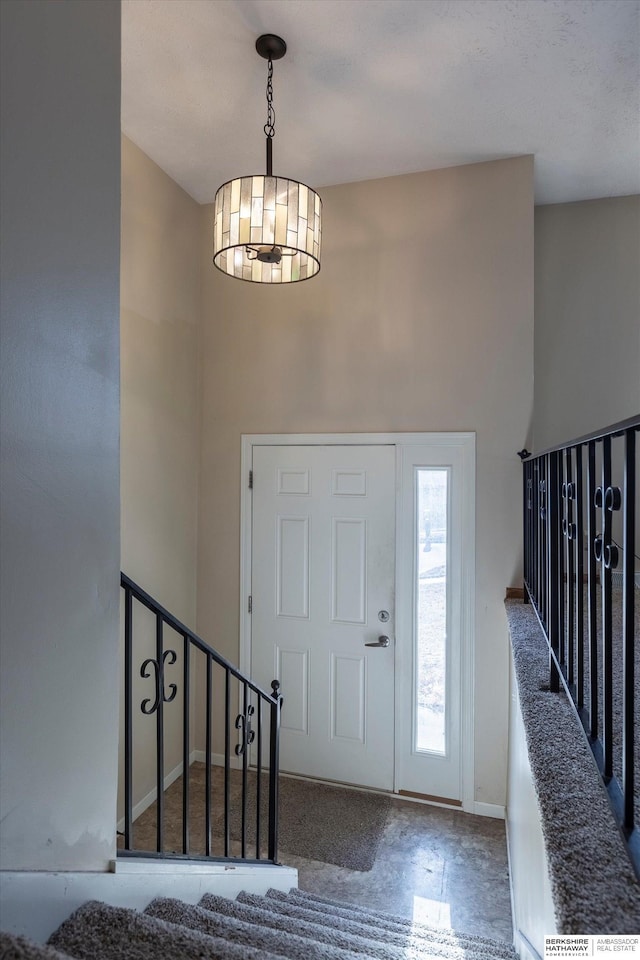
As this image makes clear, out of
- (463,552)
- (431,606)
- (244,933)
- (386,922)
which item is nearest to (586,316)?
(463,552)

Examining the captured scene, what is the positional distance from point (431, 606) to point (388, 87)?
103 inches

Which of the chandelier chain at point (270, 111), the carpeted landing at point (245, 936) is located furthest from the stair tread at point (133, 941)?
the chandelier chain at point (270, 111)

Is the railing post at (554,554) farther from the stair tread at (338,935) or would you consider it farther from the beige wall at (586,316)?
the beige wall at (586,316)

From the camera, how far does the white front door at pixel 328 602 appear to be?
3271mm

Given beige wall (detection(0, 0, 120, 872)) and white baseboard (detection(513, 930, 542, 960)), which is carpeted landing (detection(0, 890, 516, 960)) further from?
beige wall (detection(0, 0, 120, 872))

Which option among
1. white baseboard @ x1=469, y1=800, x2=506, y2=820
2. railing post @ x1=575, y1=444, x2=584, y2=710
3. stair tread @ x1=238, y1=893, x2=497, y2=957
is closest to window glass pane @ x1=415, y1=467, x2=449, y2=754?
white baseboard @ x1=469, y1=800, x2=506, y2=820

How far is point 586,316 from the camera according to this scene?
134 inches

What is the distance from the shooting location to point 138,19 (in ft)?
6.99

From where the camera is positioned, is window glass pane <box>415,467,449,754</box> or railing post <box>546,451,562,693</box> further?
window glass pane <box>415,467,449,754</box>

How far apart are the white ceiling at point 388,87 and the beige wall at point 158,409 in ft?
0.98

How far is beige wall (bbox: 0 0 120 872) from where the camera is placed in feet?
3.55

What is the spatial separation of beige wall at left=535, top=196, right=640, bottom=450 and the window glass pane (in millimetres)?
834

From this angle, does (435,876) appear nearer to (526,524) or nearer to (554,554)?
(526,524)

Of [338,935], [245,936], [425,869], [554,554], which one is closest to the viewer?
[245,936]
